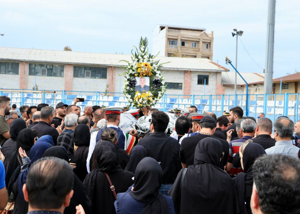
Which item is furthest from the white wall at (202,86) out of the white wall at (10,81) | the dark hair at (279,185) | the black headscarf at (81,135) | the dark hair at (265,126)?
the dark hair at (279,185)

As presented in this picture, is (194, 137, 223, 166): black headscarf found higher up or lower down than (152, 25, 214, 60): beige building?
lower down

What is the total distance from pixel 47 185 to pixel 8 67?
34006 mm

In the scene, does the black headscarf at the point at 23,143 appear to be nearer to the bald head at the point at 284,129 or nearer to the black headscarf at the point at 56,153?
the black headscarf at the point at 56,153

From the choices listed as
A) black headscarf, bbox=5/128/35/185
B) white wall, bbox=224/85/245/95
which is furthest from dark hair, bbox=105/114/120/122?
white wall, bbox=224/85/245/95

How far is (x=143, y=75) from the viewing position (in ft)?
33.0

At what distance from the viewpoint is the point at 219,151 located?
367cm

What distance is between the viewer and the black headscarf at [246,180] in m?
3.74

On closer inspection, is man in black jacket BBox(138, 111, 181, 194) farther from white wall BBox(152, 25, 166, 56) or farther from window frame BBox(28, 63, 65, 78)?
white wall BBox(152, 25, 166, 56)

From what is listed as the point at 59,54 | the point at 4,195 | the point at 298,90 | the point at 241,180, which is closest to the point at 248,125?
the point at 241,180

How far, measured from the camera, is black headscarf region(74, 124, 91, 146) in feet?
16.6

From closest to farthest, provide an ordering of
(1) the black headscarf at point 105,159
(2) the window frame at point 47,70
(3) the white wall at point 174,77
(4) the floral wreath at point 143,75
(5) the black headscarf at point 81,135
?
(1) the black headscarf at point 105,159, (5) the black headscarf at point 81,135, (4) the floral wreath at point 143,75, (2) the window frame at point 47,70, (3) the white wall at point 174,77

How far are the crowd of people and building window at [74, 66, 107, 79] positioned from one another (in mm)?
28903

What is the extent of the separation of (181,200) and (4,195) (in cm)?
187

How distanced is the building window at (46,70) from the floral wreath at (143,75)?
25337 mm
